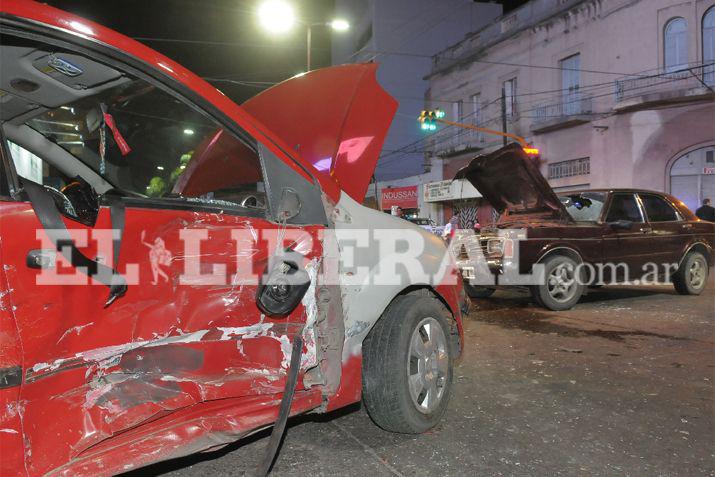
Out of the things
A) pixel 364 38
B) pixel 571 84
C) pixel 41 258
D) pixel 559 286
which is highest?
pixel 364 38

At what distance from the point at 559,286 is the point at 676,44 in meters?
16.9

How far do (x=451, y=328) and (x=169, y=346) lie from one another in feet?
6.73

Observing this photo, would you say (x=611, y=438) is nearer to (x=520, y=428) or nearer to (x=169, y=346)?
(x=520, y=428)

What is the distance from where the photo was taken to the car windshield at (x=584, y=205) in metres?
7.62

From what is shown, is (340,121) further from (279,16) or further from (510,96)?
(510,96)

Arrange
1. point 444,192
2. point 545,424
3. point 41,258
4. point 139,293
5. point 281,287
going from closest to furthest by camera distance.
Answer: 1. point 41,258
2. point 139,293
3. point 281,287
4. point 545,424
5. point 444,192

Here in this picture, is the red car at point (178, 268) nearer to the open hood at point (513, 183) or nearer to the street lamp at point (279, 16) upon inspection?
the open hood at point (513, 183)

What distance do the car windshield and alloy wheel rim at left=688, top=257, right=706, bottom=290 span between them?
7.05 ft

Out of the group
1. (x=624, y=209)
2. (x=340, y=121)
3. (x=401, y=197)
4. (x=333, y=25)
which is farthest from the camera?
(x=401, y=197)

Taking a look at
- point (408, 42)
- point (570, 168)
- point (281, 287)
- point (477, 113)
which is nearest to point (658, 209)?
point (281, 287)

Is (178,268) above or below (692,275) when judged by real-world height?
above

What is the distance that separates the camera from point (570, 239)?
7.13 m

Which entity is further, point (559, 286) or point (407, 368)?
point (559, 286)

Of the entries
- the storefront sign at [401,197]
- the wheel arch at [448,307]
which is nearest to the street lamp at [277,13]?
the wheel arch at [448,307]
